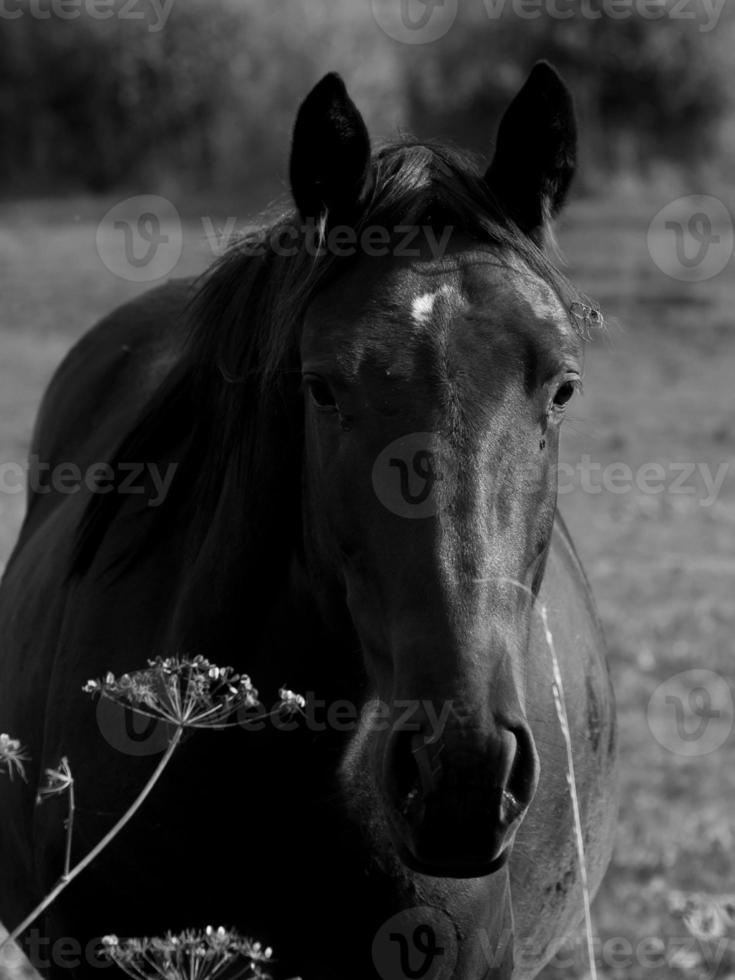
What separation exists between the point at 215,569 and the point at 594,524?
8.26 m

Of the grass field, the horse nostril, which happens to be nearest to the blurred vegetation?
the grass field

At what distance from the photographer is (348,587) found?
2334mm

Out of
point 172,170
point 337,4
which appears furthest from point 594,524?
point 337,4

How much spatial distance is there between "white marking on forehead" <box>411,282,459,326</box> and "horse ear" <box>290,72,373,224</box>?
0.29 metres

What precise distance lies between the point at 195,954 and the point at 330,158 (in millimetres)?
1364

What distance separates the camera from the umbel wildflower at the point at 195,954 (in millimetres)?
2162

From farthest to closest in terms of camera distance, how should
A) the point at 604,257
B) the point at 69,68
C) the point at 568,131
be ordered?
the point at 69,68 → the point at 604,257 → the point at 568,131

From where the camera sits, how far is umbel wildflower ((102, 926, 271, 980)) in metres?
2.16

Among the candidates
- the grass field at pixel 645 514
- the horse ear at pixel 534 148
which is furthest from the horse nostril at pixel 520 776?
the horse ear at pixel 534 148

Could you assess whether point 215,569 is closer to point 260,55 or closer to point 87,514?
point 87,514

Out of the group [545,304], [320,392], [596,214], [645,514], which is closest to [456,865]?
[320,392]

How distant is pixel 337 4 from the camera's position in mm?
26172

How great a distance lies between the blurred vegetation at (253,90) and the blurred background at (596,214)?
40 mm

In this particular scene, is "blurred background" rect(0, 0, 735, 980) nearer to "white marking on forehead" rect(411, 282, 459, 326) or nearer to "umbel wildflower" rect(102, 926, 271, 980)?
"umbel wildflower" rect(102, 926, 271, 980)
